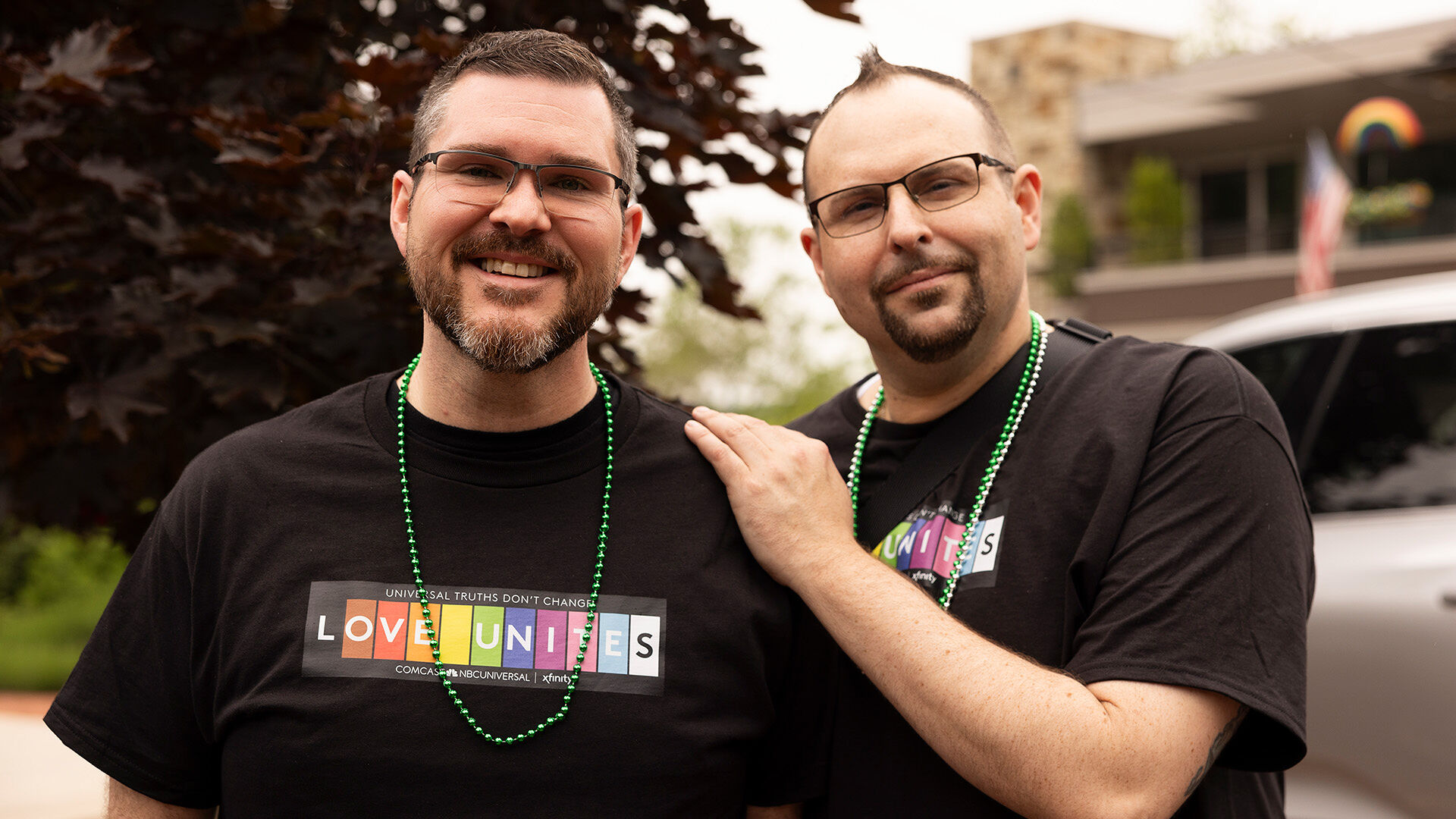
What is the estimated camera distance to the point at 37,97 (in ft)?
8.24

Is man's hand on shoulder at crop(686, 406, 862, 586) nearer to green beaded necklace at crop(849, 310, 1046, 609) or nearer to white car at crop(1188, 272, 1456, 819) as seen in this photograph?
green beaded necklace at crop(849, 310, 1046, 609)

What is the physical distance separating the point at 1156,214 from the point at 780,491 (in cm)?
2169

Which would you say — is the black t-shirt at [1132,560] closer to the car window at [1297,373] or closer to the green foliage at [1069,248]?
the car window at [1297,373]

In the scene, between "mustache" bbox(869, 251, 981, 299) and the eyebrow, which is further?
"mustache" bbox(869, 251, 981, 299)

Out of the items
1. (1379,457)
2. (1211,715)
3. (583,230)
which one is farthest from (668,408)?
(1379,457)

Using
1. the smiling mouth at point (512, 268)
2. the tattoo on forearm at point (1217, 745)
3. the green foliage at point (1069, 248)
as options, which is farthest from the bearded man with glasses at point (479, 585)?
the green foliage at point (1069, 248)

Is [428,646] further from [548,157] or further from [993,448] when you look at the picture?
[993,448]

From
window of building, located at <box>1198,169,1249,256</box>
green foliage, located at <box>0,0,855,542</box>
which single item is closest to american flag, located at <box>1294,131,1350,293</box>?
window of building, located at <box>1198,169,1249,256</box>

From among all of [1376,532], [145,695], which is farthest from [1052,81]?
[145,695]

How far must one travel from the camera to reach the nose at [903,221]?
243 centimetres

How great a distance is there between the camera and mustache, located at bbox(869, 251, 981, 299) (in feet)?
8.03

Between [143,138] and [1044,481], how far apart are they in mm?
2051

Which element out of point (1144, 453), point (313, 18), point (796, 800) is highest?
point (313, 18)

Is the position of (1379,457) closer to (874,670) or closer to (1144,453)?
(1144,453)
